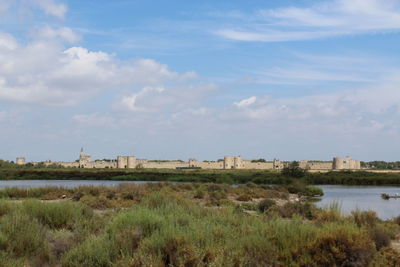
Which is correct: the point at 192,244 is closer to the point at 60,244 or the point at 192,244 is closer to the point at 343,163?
the point at 60,244

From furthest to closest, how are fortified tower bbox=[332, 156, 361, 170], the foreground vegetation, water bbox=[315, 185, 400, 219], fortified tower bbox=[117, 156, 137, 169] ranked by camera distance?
fortified tower bbox=[117, 156, 137, 169]
fortified tower bbox=[332, 156, 361, 170]
water bbox=[315, 185, 400, 219]
the foreground vegetation

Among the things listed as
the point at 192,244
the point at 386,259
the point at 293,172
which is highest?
the point at 192,244

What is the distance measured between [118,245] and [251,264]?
2101 mm

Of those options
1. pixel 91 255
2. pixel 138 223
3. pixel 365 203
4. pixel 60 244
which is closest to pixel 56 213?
pixel 60 244

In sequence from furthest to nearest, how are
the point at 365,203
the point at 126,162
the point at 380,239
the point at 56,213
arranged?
the point at 126,162 < the point at 365,203 < the point at 56,213 < the point at 380,239

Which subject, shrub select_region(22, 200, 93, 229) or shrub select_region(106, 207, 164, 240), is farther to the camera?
shrub select_region(22, 200, 93, 229)

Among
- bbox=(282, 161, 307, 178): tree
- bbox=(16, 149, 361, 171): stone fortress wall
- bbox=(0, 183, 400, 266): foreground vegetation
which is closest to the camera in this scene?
bbox=(0, 183, 400, 266): foreground vegetation

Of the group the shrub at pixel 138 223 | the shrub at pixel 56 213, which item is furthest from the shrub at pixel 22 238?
the shrub at pixel 56 213

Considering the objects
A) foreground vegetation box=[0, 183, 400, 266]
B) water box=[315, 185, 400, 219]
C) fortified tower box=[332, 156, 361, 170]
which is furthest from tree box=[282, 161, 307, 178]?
foreground vegetation box=[0, 183, 400, 266]

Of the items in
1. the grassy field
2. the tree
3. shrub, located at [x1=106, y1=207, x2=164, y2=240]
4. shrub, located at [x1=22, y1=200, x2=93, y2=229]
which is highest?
shrub, located at [x1=106, y1=207, x2=164, y2=240]

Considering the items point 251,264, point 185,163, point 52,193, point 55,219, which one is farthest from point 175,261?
point 185,163

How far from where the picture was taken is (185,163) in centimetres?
13038

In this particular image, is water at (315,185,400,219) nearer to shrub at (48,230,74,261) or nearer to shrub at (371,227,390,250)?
shrub at (371,227,390,250)

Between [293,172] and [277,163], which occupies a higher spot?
[277,163]
